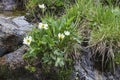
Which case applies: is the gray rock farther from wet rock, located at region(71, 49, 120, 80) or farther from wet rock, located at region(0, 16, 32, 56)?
wet rock, located at region(71, 49, 120, 80)

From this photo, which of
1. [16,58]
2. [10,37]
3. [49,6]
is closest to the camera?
[16,58]

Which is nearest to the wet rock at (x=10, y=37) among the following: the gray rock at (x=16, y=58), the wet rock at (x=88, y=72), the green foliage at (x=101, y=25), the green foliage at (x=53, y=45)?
the gray rock at (x=16, y=58)

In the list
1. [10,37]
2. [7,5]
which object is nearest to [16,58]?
[10,37]

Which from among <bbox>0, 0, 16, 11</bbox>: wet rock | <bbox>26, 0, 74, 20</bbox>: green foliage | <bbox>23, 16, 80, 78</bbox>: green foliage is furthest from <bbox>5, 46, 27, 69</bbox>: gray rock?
<bbox>0, 0, 16, 11</bbox>: wet rock

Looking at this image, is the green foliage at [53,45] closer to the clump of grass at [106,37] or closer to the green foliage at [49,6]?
the clump of grass at [106,37]

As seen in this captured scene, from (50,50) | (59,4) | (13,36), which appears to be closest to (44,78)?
(50,50)

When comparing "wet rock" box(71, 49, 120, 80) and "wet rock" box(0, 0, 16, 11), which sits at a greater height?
"wet rock" box(0, 0, 16, 11)

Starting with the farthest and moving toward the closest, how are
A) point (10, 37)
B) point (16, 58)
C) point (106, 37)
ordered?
point (10, 37), point (106, 37), point (16, 58)

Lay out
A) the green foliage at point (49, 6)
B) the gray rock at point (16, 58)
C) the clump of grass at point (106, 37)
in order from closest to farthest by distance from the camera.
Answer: the gray rock at point (16, 58) → the clump of grass at point (106, 37) → the green foliage at point (49, 6)

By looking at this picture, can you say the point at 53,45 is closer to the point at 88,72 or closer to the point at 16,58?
the point at 16,58

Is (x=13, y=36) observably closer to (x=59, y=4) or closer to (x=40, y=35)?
(x=40, y=35)

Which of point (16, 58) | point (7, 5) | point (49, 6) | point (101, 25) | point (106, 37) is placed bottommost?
point (16, 58)
